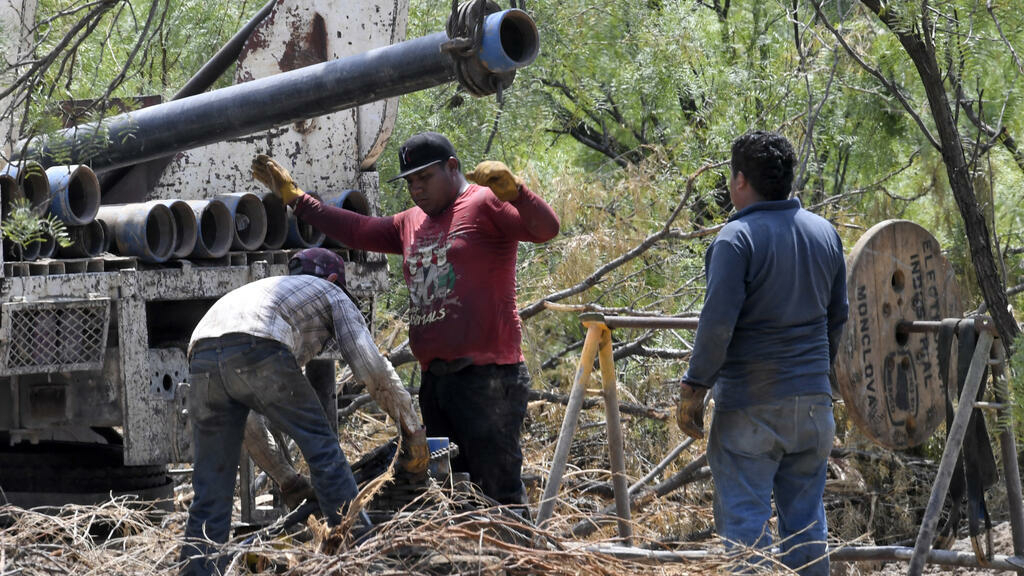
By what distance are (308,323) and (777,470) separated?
1.67 meters

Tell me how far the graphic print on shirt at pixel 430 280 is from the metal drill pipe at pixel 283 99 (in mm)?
612

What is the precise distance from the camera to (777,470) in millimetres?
3959

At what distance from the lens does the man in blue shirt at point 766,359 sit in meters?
3.78

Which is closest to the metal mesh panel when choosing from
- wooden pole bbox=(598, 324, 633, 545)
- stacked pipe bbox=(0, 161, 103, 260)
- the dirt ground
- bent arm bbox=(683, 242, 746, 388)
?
stacked pipe bbox=(0, 161, 103, 260)

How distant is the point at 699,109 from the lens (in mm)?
9172

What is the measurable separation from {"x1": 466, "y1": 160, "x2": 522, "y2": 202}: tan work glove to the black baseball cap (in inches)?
11.6

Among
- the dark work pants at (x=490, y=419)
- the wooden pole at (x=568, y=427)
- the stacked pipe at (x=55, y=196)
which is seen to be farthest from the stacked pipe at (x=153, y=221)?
the wooden pole at (x=568, y=427)

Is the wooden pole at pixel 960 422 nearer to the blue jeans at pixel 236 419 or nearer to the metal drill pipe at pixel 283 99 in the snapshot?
the metal drill pipe at pixel 283 99

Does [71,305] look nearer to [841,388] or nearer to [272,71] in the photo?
[272,71]

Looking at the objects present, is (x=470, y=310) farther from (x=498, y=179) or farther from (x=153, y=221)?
(x=153, y=221)

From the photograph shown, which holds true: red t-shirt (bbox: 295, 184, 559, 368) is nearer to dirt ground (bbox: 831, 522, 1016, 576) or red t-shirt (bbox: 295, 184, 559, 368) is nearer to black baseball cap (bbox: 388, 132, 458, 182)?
black baseball cap (bbox: 388, 132, 458, 182)

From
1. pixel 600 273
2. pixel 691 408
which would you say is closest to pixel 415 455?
pixel 691 408

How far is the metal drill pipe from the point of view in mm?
4031

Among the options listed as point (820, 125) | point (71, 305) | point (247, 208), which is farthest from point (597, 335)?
point (820, 125)
